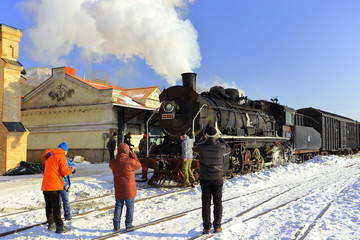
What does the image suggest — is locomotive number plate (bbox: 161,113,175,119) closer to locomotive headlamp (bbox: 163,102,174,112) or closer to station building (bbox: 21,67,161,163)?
locomotive headlamp (bbox: 163,102,174,112)

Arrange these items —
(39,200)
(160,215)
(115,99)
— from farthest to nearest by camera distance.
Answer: (115,99) → (39,200) → (160,215)

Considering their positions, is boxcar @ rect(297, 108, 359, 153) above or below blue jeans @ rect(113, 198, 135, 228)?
above

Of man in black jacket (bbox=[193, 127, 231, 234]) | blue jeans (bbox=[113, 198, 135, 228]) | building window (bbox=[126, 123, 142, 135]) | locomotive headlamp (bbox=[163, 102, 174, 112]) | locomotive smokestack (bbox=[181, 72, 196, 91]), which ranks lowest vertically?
blue jeans (bbox=[113, 198, 135, 228])

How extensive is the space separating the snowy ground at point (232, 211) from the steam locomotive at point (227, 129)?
0.82m

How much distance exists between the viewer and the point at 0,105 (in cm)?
A: 1283

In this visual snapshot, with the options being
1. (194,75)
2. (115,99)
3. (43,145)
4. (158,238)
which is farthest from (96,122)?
(158,238)

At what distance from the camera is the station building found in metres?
18.0

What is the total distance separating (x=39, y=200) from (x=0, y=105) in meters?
7.40

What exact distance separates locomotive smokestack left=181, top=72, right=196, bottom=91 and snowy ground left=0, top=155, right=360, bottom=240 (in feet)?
11.1

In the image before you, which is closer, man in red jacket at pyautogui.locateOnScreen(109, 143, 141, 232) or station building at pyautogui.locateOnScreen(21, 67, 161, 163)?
man in red jacket at pyautogui.locateOnScreen(109, 143, 141, 232)

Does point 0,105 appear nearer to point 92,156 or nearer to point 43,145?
point 92,156

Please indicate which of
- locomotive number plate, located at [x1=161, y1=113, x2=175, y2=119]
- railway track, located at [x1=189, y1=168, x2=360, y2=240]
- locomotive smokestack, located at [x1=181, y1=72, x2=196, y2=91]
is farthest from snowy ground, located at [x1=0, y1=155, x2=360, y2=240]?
locomotive smokestack, located at [x1=181, y1=72, x2=196, y2=91]

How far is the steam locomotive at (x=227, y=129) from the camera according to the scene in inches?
362

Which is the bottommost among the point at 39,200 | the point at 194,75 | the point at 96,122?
the point at 39,200
